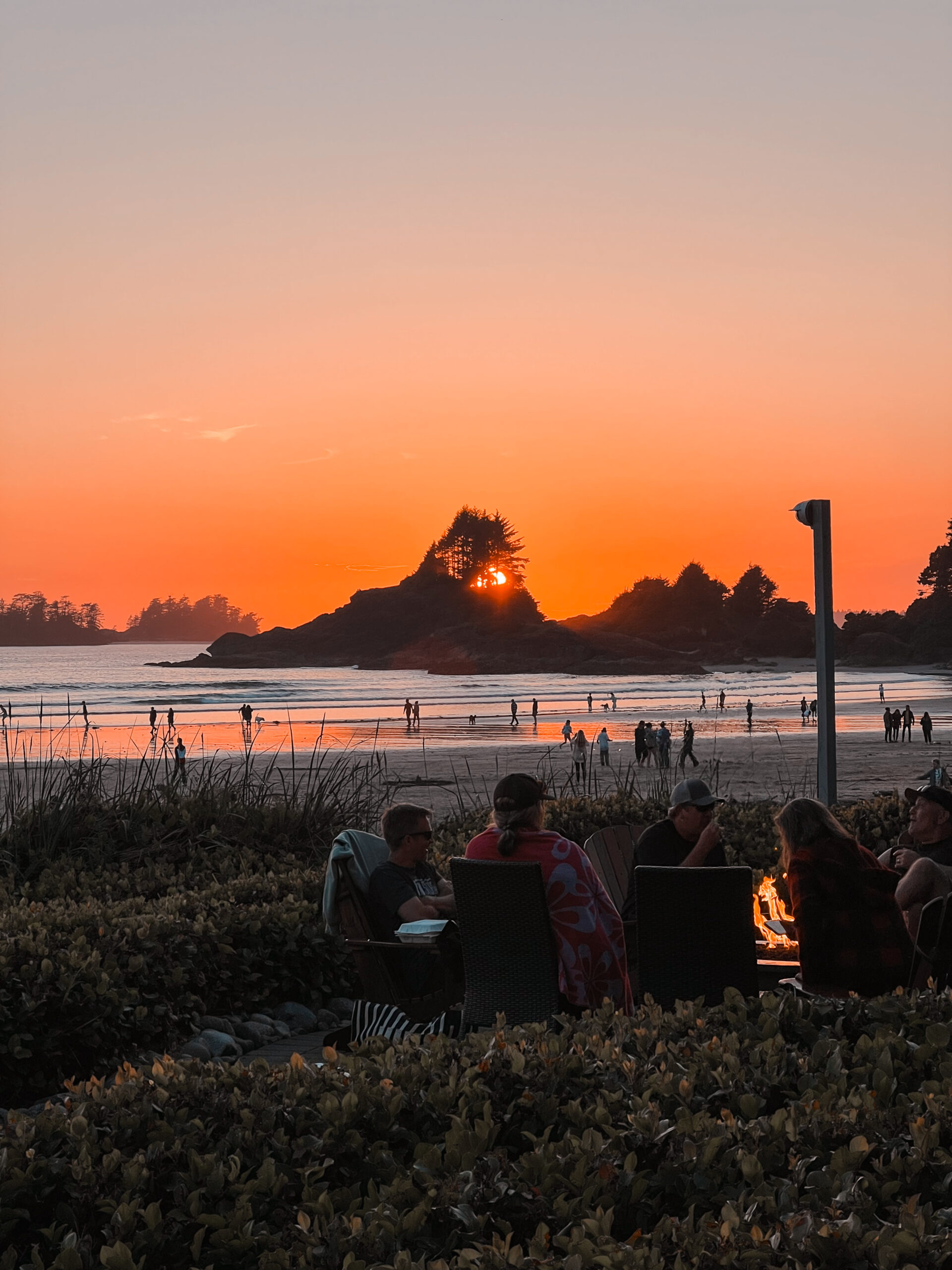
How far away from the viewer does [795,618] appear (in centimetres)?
18362

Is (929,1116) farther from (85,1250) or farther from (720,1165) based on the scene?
(85,1250)

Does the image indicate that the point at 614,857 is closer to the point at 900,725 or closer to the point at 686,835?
the point at 686,835

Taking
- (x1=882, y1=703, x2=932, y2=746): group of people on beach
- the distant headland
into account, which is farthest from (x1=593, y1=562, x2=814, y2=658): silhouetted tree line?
(x1=882, y1=703, x2=932, y2=746): group of people on beach

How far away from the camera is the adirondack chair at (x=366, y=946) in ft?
17.7

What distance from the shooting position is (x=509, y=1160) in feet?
9.46

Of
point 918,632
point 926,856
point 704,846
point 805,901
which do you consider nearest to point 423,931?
point 704,846

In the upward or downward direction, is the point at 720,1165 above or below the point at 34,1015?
above

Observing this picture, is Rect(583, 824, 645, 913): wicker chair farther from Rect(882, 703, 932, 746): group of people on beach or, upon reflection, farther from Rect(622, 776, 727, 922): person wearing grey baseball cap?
Rect(882, 703, 932, 746): group of people on beach

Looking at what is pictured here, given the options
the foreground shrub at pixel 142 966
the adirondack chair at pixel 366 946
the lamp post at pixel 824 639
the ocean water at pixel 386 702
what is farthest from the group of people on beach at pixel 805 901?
the ocean water at pixel 386 702

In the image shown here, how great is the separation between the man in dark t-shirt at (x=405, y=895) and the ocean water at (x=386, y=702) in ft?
34.5

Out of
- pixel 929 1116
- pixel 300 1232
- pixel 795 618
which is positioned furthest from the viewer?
pixel 795 618

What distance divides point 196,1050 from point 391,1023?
3.96 ft

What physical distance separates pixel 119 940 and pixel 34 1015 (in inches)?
25.7

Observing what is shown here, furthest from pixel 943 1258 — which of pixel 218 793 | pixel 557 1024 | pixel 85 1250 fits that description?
pixel 218 793
